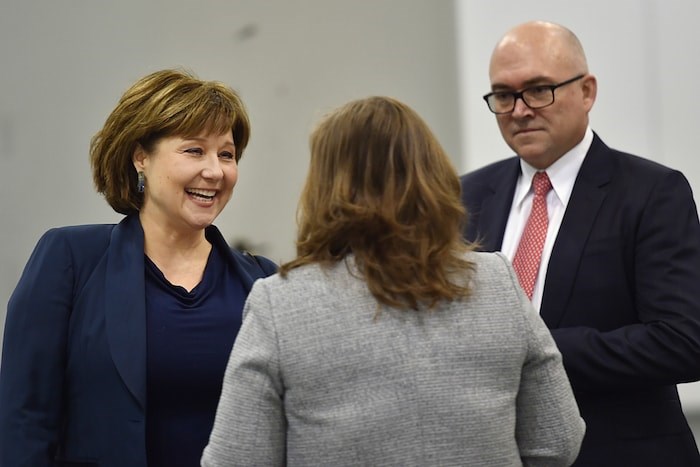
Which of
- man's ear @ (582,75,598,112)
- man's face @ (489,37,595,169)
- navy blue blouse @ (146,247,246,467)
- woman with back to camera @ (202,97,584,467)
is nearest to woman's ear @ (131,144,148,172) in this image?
navy blue blouse @ (146,247,246,467)

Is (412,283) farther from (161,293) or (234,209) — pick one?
(234,209)

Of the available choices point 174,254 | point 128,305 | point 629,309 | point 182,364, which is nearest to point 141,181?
point 174,254

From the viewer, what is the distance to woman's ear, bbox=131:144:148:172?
2.17m

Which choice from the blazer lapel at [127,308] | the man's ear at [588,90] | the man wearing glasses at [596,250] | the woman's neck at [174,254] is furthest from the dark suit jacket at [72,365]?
the man's ear at [588,90]

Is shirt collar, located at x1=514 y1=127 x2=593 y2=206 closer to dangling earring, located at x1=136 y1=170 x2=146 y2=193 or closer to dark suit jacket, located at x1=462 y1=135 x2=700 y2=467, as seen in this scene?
dark suit jacket, located at x1=462 y1=135 x2=700 y2=467

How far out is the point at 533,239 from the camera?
7.77 feet

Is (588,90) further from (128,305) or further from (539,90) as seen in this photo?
(128,305)

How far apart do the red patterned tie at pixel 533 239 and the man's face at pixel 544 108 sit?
0.06m

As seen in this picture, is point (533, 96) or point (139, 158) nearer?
point (139, 158)

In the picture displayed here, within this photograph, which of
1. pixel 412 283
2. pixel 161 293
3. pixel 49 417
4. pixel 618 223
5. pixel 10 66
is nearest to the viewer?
pixel 412 283

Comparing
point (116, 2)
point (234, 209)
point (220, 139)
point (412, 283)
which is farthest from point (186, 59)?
point (412, 283)

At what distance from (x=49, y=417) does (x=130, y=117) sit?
0.66 metres

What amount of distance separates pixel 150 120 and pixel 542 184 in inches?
38.7

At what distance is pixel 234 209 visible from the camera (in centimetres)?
376
